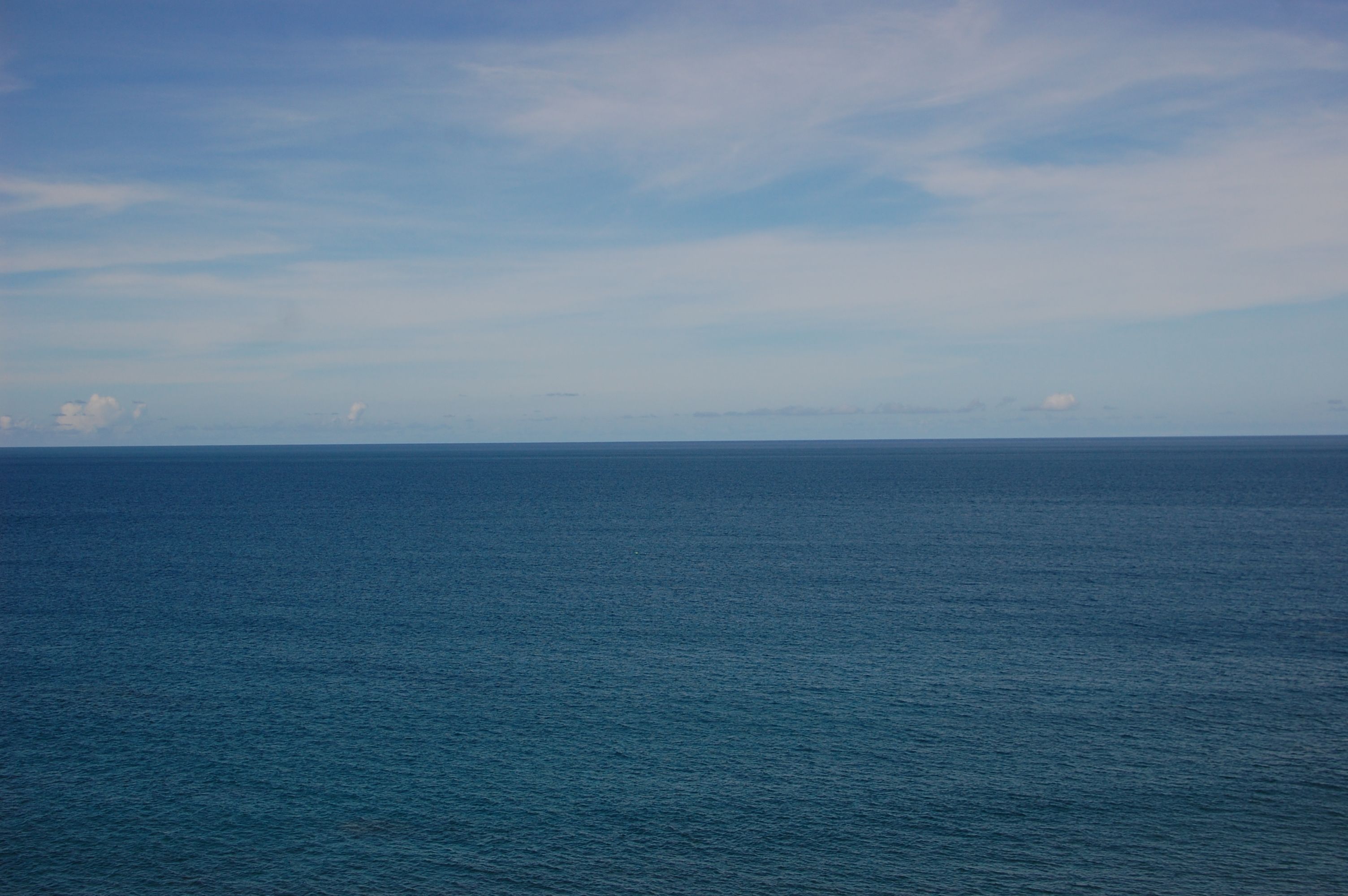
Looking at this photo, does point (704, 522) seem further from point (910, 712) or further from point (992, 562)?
point (910, 712)

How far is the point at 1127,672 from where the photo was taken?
61.5m

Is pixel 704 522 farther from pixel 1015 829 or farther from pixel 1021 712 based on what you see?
pixel 1015 829

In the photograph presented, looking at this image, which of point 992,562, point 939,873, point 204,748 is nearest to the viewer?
point 939,873

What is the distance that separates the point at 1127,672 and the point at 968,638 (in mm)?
11750

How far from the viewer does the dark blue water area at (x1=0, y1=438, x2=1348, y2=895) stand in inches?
1564

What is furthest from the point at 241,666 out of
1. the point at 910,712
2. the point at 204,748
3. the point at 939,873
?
the point at 939,873

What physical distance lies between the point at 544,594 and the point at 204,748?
39.6 m

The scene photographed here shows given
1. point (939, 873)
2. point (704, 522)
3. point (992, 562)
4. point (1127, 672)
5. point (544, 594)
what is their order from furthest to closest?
point (704, 522) < point (992, 562) < point (544, 594) < point (1127, 672) < point (939, 873)

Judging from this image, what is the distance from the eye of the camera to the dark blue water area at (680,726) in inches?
1564

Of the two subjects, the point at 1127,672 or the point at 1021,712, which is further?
the point at 1127,672

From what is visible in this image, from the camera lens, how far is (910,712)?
55.1 metres

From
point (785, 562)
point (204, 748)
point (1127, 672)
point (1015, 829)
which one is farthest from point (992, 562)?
point (204, 748)

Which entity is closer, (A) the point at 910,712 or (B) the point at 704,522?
(A) the point at 910,712

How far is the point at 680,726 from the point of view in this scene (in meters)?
53.3
